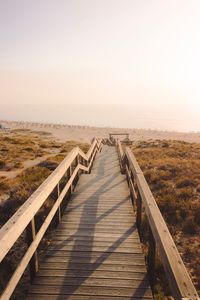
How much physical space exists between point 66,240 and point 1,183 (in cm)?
727

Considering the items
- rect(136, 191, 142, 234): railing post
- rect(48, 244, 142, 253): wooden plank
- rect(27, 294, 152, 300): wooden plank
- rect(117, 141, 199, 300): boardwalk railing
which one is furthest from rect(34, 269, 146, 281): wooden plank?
rect(136, 191, 142, 234): railing post

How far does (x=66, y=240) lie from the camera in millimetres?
5266

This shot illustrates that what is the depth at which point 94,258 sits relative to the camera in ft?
15.3

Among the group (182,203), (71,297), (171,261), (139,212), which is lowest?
(182,203)

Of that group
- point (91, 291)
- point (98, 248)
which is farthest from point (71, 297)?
point (98, 248)

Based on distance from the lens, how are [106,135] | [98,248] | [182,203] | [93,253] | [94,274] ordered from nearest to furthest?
[94,274], [93,253], [98,248], [182,203], [106,135]

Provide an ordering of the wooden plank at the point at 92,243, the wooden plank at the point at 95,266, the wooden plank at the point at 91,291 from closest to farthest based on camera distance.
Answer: the wooden plank at the point at 91,291, the wooden plank at the point at 95,266, the wooden plank at the point at 92,243

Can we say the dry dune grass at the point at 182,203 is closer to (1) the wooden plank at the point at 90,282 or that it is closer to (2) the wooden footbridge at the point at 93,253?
(2) the wooden footbridge at the point at 93,253

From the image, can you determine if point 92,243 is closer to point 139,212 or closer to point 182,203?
point 139,212

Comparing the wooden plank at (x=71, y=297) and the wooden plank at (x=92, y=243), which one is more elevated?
the wooden plank at (x=92, y=243)

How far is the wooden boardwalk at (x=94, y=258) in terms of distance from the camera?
3869mm

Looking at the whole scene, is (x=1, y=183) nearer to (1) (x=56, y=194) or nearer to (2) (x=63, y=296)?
(1) (x=56, y=194)

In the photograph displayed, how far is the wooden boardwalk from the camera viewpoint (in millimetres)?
3869

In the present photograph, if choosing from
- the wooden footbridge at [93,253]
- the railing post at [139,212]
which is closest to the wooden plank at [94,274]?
the wooden footbridge at [93,253]
